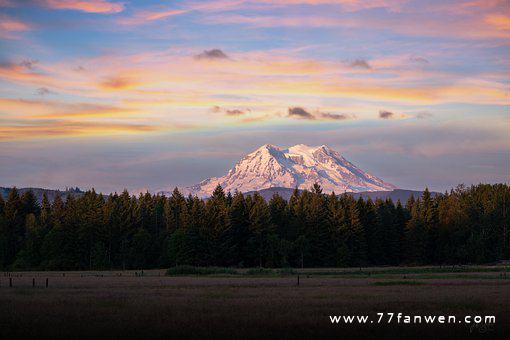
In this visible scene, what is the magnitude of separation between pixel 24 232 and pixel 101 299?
10259 cm

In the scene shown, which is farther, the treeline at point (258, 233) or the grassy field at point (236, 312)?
the treeline at point (258, 233)

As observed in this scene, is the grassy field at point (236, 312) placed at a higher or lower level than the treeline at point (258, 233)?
lower

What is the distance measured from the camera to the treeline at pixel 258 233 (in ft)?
407

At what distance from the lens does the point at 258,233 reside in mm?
124000

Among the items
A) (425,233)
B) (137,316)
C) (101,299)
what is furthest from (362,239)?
(137,316)

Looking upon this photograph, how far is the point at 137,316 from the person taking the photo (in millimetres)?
33688

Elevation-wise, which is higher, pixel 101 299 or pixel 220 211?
pixel 220 211

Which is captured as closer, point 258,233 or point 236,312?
point 236,312

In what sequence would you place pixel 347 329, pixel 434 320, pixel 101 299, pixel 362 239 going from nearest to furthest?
pixel 347 329 < pixel 434 320 < pixel 101 299 < pixel 362 239

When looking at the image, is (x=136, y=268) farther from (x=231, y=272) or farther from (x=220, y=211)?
(x=231, y=272)

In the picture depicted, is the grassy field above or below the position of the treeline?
below

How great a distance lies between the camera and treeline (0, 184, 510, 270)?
407 ft

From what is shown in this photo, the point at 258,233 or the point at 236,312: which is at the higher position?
Answer: the point at 258,233

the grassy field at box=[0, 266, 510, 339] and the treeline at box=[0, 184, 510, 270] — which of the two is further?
the treeline at box=[0, 184, 510, 270]
